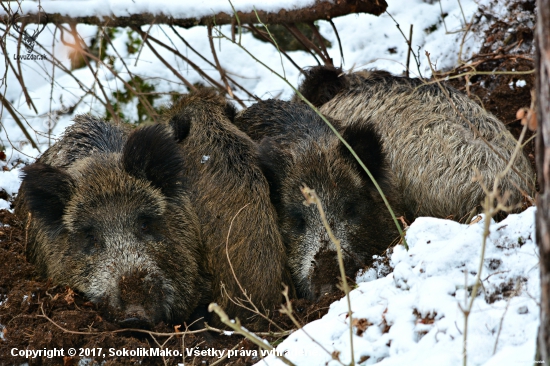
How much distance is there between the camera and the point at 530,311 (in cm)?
290

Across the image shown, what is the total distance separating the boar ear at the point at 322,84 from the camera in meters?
6.64

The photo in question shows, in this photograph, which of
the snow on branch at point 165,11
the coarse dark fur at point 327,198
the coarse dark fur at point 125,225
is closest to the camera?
the coarse dark fur at point 125,225

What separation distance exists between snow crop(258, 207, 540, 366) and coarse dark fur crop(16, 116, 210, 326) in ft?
4.32

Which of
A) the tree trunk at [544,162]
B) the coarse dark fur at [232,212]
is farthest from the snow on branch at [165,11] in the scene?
the tree trunk at [544,162]

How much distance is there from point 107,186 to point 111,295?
85 centimetres

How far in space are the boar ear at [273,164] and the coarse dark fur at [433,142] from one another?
69cm

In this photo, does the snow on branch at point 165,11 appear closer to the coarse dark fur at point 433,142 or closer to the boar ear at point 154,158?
the coarse dark fur at point 433,142

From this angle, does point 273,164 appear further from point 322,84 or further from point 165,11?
point 165,11

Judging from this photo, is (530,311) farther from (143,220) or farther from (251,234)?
(143,220)

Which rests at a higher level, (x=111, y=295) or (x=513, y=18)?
(x=513, y=18)

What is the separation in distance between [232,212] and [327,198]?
760mm

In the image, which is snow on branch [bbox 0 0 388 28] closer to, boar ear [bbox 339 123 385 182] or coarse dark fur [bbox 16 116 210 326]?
boar ear [bbox 339 123 385 182]

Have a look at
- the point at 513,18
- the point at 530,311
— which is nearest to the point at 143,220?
the point at 530,311

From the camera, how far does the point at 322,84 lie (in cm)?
672
